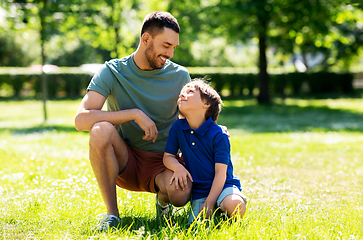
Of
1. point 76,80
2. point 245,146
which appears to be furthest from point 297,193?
point 76,80

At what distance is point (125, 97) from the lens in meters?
3.44

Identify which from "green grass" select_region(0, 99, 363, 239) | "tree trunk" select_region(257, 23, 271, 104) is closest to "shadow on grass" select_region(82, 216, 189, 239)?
"green grass" select_region(0, 99, 363, 239)

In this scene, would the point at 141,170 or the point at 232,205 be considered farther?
the point at 141,170

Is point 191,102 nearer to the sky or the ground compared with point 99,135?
nearer to the sky

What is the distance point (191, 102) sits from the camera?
3.08 metres

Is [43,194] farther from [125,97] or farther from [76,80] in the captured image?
[76,80]

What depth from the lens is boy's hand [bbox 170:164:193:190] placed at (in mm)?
2965

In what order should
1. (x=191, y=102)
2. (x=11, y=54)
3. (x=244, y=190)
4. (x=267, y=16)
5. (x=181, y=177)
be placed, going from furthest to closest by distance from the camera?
1. (x=11, y=54)
2. (x=267, y=16)
3. (x=244, y=190)
4. (x=191, y=102)
5. (x=181, y=177)

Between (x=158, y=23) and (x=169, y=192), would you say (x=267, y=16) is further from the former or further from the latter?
(x=169, y=192)

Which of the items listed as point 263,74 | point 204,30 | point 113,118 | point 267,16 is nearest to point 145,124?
point 113,118

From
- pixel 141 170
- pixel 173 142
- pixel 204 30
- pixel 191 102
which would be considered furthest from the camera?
pixel 204 30

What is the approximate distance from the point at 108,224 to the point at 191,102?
118cm

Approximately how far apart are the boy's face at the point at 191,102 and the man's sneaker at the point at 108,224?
1.05 metres

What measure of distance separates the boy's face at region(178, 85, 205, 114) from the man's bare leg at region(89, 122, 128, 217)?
612 millimetres
